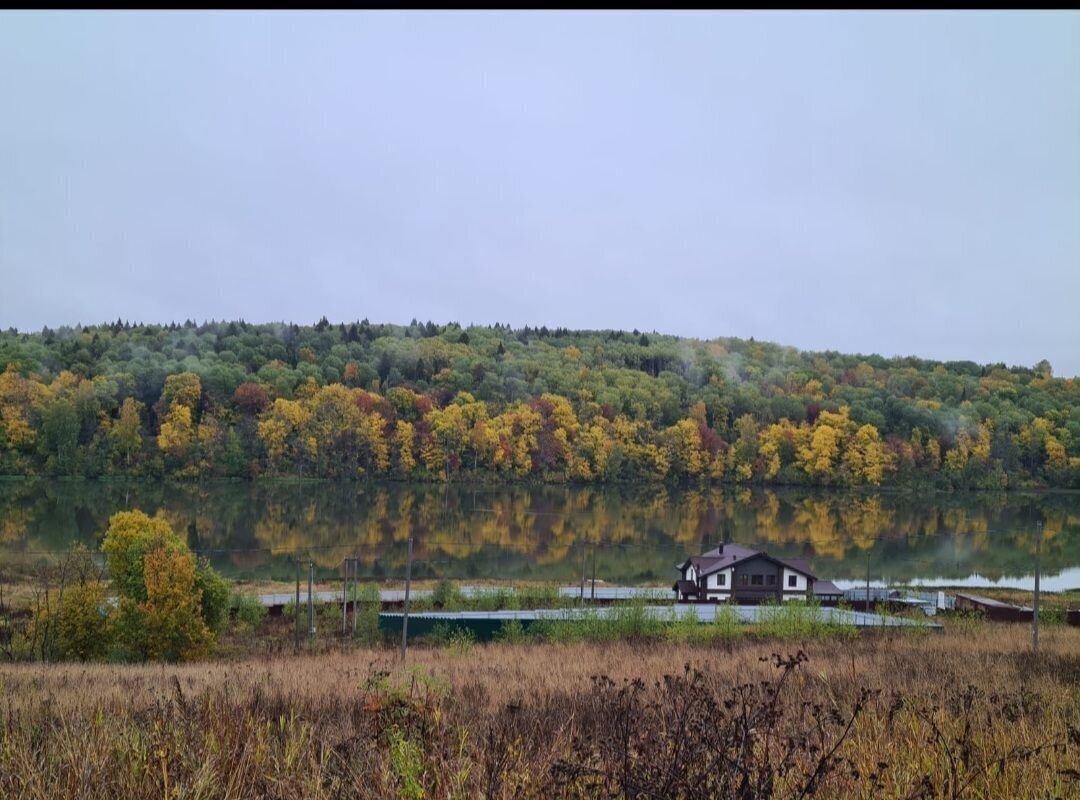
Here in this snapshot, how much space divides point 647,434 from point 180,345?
4187cm

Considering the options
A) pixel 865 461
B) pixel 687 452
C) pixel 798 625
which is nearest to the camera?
pixel 798 625

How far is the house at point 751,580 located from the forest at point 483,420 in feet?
101

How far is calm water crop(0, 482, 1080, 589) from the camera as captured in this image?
43613 millimetres

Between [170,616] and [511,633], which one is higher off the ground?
[170,616]

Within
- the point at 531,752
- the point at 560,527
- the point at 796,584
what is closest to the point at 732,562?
the point at 796,584

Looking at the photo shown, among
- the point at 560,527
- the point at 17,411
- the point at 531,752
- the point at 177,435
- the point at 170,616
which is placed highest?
the point at 17,411

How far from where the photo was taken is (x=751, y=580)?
36594 mm

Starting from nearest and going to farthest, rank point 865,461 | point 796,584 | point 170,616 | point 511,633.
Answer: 1. point 170,616
2. point 511,633
3. point 796,584
4. point 865,461

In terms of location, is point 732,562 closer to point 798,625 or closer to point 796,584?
point 796,584

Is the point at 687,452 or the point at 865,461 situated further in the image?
the point at 687,452

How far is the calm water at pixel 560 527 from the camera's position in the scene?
4361 centimetres

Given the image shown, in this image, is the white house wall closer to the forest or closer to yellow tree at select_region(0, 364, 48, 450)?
the forest

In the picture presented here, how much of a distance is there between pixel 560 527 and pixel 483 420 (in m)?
17.2

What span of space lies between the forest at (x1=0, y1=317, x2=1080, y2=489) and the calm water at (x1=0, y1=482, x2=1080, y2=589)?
2.30 metres
